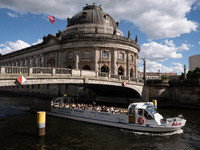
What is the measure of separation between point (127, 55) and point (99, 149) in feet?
112

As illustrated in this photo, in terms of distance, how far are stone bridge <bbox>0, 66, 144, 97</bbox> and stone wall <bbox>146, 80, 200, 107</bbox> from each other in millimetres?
2912

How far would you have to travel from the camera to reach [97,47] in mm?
41750

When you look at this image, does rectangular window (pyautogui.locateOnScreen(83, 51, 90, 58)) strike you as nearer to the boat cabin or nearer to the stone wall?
the stone wall

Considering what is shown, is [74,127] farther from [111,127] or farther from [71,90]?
[71,90]

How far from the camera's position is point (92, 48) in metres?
42.2

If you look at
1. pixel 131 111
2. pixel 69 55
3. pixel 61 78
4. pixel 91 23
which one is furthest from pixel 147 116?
pixel 91 23

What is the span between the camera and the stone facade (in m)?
42.0

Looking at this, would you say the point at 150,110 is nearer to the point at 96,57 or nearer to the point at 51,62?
the point at 96,57

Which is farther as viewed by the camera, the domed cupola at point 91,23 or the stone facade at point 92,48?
the domed cupola at point 91,23

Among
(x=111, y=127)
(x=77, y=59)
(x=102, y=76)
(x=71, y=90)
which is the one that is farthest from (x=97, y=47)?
(x=111, y=127)

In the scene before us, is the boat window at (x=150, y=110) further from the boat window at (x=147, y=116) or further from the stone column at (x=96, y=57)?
the stone column at (x=96, y=57)

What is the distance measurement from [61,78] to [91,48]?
2304 cm

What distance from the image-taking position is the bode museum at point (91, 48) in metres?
42.0

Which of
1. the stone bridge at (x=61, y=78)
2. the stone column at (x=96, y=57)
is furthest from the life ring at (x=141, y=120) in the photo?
the stone column at (x=96, y=57)
